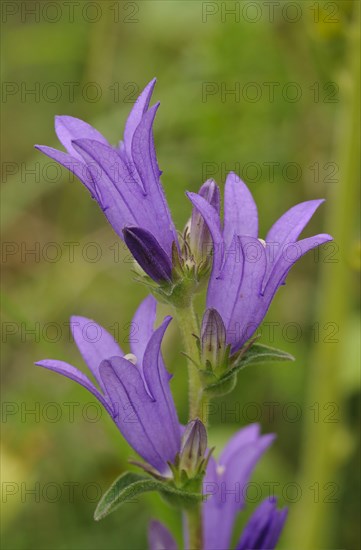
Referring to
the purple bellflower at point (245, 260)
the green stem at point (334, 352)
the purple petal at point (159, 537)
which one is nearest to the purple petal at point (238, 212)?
the purple bellflower at point (245, 260)

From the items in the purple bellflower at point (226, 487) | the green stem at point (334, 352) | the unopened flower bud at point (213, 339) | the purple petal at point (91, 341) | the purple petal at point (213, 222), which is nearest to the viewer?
the purple petal at point (213, 222)

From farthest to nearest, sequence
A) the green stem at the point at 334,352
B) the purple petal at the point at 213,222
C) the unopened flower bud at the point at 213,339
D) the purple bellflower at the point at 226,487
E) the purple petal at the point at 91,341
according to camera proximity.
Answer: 1. the green stem at the point at 334,352
2. the purple bellflower at the point at 226,487
3. the purple petal at the point at 91,341
4. the unopened flower bud at the point at 213,339
5. the purple petal at the point at 213,222

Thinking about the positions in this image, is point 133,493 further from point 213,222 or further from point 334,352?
point 334,352

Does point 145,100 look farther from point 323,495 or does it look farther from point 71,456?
point 71,456

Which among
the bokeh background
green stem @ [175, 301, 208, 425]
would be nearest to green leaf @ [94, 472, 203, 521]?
green stem @ [175, 301, 208, 425]

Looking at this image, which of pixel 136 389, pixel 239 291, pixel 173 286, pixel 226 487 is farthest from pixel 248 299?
pixel 226 487

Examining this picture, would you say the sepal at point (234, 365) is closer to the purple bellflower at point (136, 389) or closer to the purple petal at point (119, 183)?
the purple bellflower at point (136, 389)
